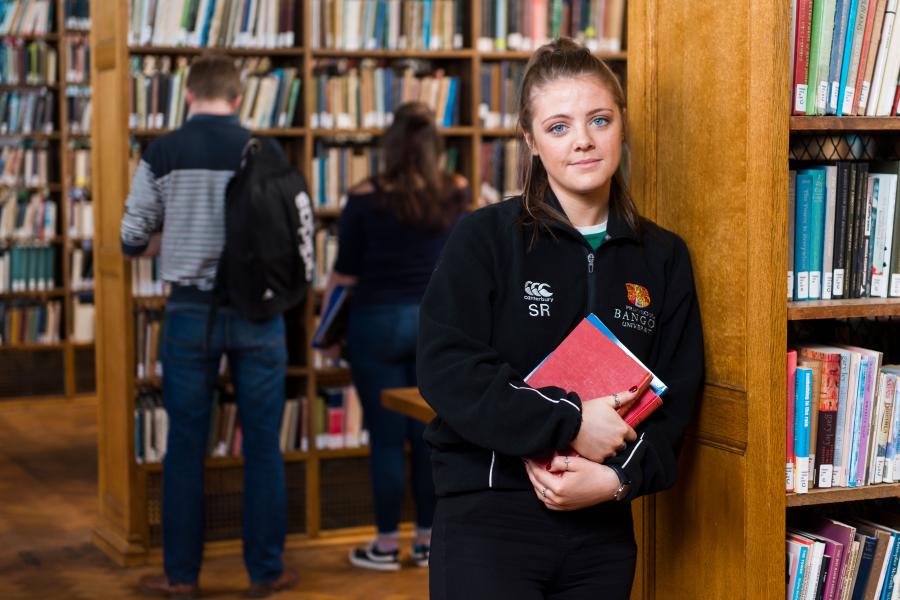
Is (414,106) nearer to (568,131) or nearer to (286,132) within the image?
(286,132)

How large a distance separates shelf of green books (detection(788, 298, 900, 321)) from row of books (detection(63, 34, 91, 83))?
714cm

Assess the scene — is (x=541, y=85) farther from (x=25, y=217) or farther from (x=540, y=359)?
(x=25, y=217)

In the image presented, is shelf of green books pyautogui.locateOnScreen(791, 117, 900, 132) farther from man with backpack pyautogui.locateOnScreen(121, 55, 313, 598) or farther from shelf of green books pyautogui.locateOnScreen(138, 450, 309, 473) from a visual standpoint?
shelf of green books pyautogui.locateOnScreen(138, 450, 309, 473)

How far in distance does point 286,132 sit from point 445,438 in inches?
120

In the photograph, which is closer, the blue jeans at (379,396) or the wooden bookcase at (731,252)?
the wooden bookcase at (731,252)

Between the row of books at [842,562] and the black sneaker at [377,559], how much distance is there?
254 cm

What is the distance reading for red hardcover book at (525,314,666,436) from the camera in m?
2.05

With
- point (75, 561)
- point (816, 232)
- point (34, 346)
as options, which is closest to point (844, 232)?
point (816, 232)

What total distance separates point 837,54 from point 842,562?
3.03 feet

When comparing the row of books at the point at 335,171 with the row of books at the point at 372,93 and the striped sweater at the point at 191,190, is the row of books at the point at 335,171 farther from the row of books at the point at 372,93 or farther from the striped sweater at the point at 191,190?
the striped sweater at the point at 191,190

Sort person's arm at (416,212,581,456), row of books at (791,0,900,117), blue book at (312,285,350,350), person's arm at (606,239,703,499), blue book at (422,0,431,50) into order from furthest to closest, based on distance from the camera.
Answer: blue book at (422,0,431,50) → blue book at (312,285,350,350) → row of books at (791,0,900,117) → person's arm at (606,239,703,499) → person's arm at (416,212,581,456)

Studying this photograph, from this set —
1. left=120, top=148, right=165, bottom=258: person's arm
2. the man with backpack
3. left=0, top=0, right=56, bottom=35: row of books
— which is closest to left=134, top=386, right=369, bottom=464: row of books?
the man with backpack

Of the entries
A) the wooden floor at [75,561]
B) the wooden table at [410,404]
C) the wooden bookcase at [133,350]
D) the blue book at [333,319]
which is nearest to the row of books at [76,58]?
the wooden floor at [75,561]

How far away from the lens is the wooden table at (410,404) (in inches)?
131
